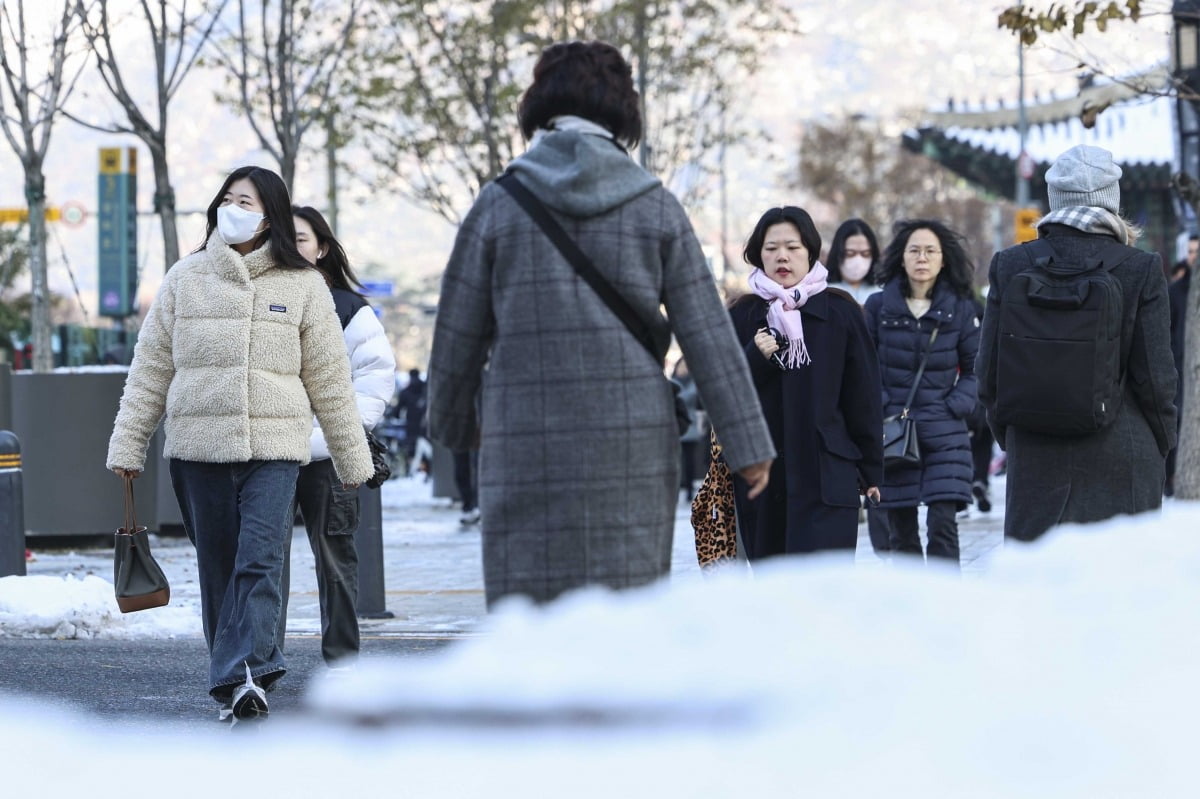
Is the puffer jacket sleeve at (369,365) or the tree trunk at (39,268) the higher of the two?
the tree trunk at (39,268)

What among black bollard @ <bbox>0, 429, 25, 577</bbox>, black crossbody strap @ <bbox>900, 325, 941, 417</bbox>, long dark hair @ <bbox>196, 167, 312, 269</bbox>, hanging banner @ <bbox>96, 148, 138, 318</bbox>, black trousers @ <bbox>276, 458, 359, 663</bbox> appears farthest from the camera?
hanging banner @ <bbox>96, 148, 138, 318</bbox>

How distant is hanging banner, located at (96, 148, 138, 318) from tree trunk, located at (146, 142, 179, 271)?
13.8 m

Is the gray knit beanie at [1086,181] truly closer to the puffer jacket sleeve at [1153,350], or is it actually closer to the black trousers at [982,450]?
the puffer jacket sleeve at [1153,350]

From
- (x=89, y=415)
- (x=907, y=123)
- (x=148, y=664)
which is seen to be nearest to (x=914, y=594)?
(x=148, y=664)

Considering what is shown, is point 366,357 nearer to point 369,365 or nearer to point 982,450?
point 369,365

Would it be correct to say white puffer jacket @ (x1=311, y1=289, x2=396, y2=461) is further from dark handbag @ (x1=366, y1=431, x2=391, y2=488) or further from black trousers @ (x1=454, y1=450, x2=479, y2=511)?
black trousers @ (x1=454, y1=450, x2=479, y2=511)

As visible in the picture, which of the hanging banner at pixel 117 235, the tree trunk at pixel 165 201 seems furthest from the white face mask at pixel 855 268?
the hanging banner at pixel 117 235

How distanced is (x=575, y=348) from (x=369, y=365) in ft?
11.0

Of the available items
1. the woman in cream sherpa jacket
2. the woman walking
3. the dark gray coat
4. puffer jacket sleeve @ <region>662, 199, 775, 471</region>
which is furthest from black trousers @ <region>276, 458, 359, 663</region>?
puffer jacket sleeve @ <region>662, 199, 775, 471</region>

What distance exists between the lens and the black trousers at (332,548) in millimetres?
7293

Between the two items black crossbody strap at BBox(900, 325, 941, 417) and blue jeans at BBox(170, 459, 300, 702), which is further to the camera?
black crossbody strap at BBox(900, 325, 941, 417)

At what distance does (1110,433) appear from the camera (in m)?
6.30

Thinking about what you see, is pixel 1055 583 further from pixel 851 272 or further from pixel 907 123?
pixel 907 123

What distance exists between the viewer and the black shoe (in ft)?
52.0
